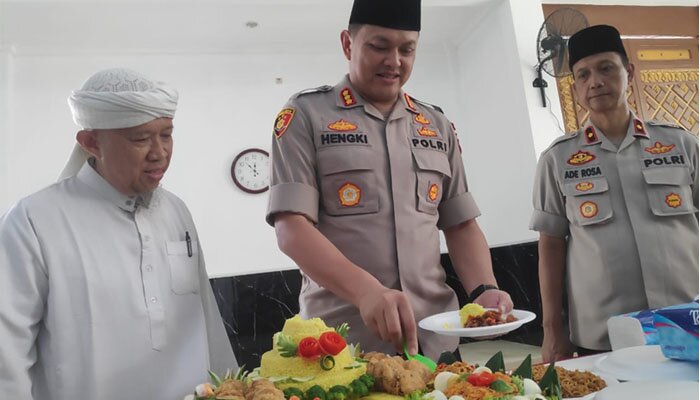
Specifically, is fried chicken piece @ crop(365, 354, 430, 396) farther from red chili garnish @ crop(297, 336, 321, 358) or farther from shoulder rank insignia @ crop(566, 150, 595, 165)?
shoulder rank insignia @ crop(566, 150, 595, 165)

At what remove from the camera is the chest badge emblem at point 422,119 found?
1751 millimetres

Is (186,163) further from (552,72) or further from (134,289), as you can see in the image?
(134,289)

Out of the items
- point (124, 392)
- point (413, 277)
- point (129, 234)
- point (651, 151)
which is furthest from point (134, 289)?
point (651, 151)

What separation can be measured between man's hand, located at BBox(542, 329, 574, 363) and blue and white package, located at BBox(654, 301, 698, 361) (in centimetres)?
108

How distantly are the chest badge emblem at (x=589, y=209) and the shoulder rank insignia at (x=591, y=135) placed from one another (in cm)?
28

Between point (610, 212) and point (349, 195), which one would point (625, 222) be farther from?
point (349, 195)

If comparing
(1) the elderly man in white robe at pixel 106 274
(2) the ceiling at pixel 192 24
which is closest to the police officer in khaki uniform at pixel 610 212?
(1) the elderly man in white robe at pixel 106 274

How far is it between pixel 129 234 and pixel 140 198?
0.11 metres

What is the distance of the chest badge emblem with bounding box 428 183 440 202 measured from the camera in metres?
1.67

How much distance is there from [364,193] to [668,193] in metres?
1.25

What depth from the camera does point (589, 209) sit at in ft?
6.84

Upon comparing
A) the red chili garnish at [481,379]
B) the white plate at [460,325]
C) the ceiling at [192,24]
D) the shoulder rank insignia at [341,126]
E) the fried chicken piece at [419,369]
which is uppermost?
the ceiling at [192,24]

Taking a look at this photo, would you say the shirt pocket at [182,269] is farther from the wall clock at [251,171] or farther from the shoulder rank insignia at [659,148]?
the wall clock at [251,171]

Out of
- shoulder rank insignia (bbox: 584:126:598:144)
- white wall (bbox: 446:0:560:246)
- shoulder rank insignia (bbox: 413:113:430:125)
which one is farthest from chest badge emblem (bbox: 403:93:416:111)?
white wall (bbox: 446:0:560:246)
